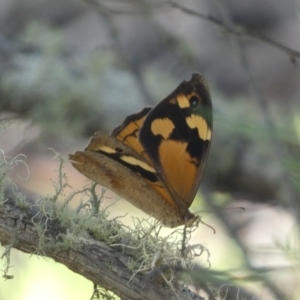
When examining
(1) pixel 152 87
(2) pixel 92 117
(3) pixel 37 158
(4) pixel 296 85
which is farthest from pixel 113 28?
(4) pixel 296 85

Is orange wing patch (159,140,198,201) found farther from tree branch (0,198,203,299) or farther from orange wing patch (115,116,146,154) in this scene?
tree branch (0,198,203,299)

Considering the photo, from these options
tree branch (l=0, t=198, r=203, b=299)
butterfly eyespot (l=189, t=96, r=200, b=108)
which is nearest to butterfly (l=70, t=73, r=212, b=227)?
butterfly eyespot (l=189, t=96, r=200, b=108)

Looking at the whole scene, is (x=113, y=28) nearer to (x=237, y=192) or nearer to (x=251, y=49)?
(x=237, y=192)

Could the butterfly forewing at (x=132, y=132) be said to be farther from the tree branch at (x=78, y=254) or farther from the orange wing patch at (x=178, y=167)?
the tree branch at (x=78, y=254)

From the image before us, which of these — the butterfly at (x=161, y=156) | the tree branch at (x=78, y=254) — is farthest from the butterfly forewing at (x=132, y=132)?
the tree branch at (x=78, y=254)

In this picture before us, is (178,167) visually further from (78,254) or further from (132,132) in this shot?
(78,254)

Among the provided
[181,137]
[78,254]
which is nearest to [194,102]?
[181,137]
